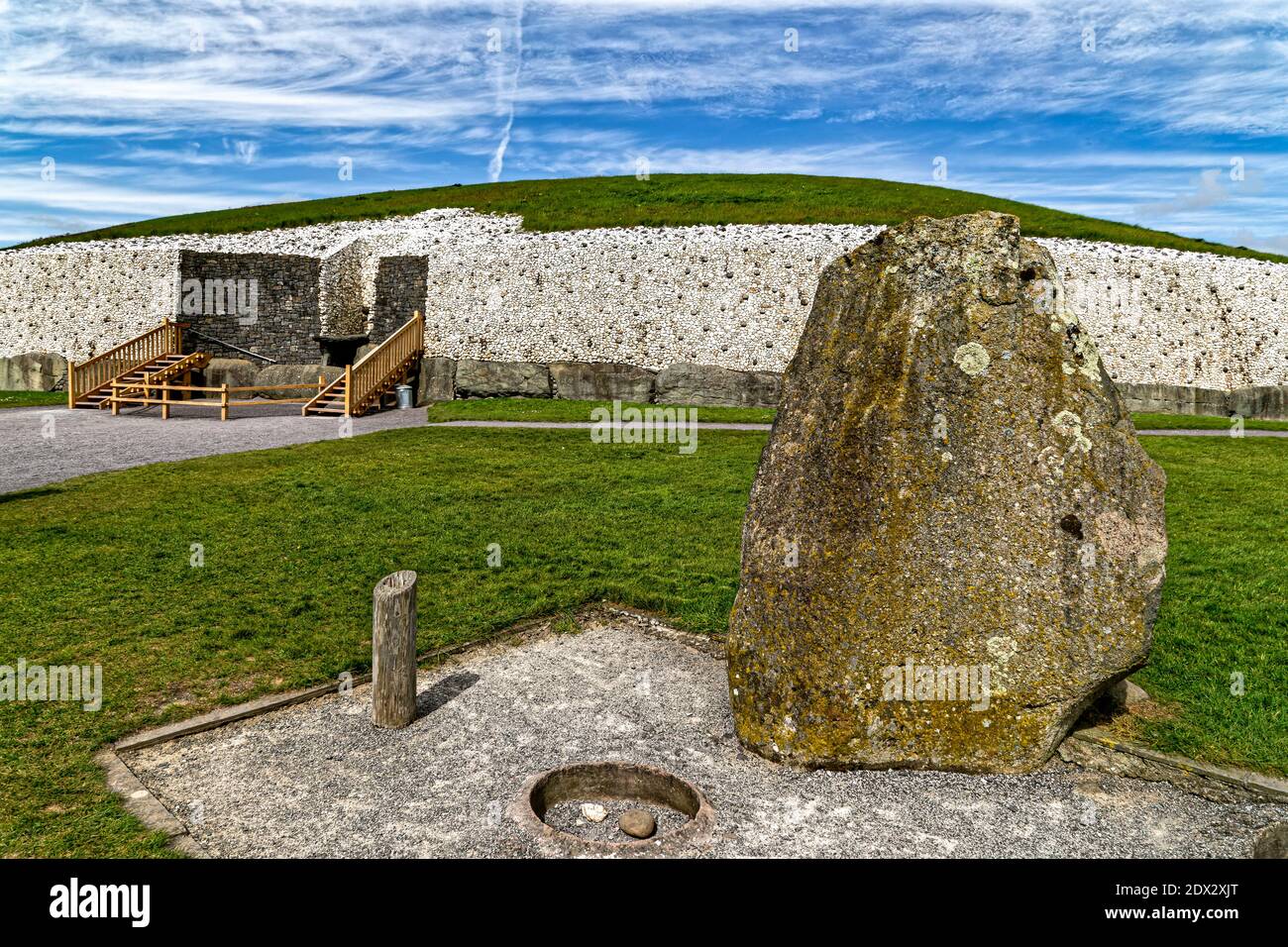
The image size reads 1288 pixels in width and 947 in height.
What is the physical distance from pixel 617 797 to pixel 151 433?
60.9 ft

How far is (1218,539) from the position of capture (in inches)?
434

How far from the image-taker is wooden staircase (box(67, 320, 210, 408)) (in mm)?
25609

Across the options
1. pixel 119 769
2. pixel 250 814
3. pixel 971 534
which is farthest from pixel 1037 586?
pixel 119 769

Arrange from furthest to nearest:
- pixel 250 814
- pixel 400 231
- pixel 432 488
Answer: pixel 400 231, pixel 432 488, pixel 250 814

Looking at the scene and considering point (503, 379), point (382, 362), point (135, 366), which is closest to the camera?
point (382, 362)

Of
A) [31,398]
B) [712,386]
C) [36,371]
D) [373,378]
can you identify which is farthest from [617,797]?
[36,371]

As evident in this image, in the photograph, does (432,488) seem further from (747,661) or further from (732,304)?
(732,304)

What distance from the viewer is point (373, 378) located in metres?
25.4

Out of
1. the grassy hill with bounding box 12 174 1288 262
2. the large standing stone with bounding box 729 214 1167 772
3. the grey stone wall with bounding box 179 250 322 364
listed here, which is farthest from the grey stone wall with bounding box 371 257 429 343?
the large standing stone with bounding box 729 214 1167 772

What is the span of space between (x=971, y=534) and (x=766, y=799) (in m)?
1.91

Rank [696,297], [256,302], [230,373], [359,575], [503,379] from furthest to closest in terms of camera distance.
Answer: [256,302], [696,297], [230,373], [503,379], [359,575]

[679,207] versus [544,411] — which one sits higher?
[679,207]

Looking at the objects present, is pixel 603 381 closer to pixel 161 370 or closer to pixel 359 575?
pixel 161 370

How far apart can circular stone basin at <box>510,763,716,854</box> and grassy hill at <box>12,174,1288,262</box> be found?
2861 centimetres
